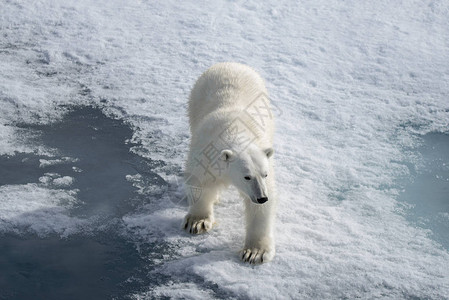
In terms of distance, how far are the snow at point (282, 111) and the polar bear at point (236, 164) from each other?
16cm

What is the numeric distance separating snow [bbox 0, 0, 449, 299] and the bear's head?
0.60 metres

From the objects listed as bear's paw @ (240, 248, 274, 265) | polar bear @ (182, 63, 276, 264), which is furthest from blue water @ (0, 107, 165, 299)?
bear's paw @ (240, 248, 274, 265)

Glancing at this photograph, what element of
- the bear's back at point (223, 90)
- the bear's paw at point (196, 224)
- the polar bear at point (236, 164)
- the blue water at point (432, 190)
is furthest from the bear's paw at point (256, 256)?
the blue water at point (432, 190)

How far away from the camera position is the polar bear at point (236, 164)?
162 inches

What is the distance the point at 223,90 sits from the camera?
196 inches

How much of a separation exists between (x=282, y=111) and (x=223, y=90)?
1.77 meters

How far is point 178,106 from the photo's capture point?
260 inches

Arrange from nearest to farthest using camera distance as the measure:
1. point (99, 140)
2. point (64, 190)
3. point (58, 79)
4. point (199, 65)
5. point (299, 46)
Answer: point (64, 190), point (99, 140), point (58, 79), point (199, 65), point (299, 46)

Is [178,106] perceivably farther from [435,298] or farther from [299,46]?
[435,298]

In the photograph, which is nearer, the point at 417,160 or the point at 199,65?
the point at 417,160

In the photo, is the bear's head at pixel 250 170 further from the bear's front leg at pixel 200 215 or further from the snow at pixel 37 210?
the snow at pixel 37 210

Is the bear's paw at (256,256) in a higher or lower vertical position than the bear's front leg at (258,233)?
lower

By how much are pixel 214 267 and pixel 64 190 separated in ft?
5.15

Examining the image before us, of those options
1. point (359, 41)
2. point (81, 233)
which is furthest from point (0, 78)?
point (359, 41)
